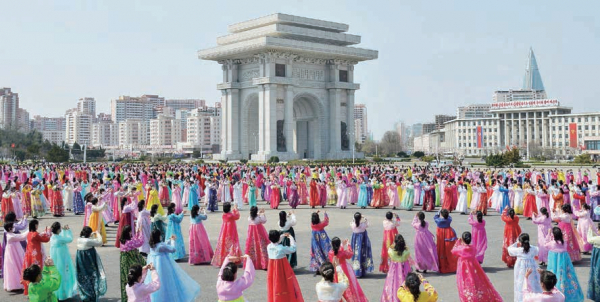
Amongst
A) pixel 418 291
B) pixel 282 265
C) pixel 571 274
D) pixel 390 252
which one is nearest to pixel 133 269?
pixel 282 265

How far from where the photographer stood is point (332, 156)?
6034 cm

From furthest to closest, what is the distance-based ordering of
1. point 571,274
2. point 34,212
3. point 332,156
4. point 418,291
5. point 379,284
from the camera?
point 332,156 → point 34,212 → point 379,284 → point 571,274 → point 418,291

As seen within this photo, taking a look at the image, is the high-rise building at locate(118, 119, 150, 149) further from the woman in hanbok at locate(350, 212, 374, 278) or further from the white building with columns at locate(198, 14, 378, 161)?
the woman in hanbok at locate(350, 212, 374, 278)

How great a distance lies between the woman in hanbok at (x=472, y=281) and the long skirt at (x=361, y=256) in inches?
97.2

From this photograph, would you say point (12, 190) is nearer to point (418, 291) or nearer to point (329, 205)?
point (329, 205)

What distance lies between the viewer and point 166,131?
152 metres

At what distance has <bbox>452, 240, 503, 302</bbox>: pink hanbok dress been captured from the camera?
7523 mm

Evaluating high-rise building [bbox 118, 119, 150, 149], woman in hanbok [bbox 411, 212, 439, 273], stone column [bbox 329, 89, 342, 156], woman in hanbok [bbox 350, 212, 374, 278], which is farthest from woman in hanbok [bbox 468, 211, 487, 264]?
high-rise building [bbox 118, 119, 150, 149]

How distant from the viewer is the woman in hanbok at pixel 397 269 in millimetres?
7746

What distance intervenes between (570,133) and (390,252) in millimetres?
107701

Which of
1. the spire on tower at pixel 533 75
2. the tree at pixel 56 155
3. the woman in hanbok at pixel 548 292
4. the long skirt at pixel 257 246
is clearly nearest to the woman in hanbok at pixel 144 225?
the long skirt at pixel 257 246

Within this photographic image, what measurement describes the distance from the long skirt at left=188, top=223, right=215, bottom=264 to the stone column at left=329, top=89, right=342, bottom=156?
49.6 meters

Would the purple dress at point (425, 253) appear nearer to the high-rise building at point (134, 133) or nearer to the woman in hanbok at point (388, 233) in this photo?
the woman in hanbok at point (388, 233)

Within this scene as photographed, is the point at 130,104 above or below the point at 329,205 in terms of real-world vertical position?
above
